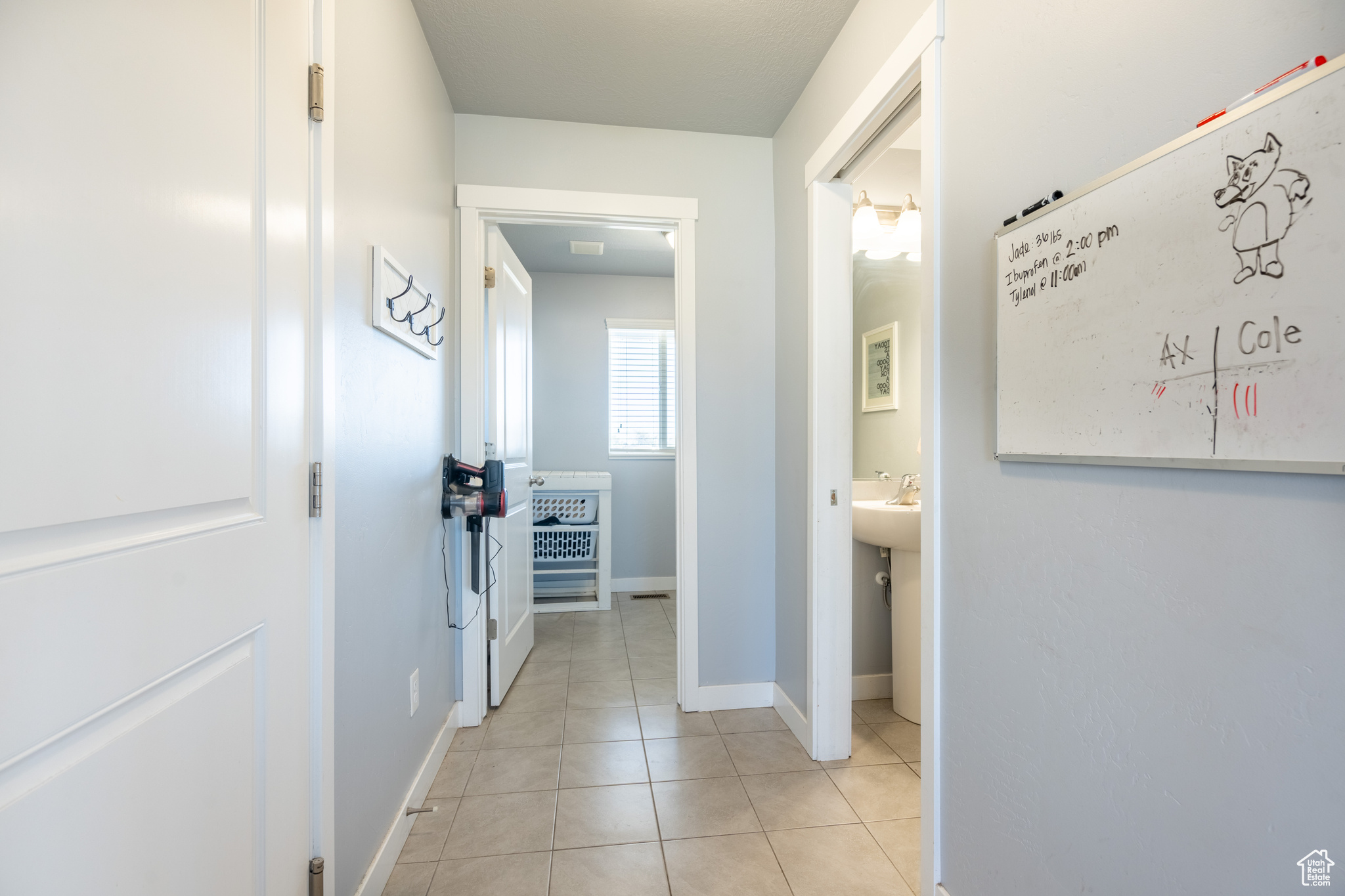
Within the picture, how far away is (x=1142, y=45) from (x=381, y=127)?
5.43 feet

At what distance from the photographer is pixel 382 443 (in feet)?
5.10

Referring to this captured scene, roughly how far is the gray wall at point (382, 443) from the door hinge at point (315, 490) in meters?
0.08

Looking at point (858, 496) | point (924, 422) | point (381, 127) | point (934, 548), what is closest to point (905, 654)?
point (858, 496)

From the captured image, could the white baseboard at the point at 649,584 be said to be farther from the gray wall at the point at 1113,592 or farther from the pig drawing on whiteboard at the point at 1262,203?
the pig drawing on whiteboard at the point at 1262,203

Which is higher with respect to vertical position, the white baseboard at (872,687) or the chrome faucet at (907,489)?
the chrome faucet at (907,489)

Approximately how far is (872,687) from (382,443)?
89.7 inches

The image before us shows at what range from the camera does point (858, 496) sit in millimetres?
2713

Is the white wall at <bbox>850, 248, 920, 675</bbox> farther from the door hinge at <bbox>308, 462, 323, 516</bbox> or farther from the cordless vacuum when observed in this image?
the door hinge at <bbox>308, 462, 323, 516</bbox>

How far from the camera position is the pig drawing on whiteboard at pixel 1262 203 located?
2.23 feet

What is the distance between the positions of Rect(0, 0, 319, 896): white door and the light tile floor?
72 cm

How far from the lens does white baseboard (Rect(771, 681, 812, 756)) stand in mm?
2178

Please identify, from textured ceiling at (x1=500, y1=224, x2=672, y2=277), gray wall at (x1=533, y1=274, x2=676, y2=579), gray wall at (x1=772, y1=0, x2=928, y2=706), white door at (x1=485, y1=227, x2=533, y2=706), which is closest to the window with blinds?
gray wall at (x1=533, y1=274, x2=676, y2=579)

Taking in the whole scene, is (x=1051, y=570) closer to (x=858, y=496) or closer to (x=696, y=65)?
(x=858, y=496)

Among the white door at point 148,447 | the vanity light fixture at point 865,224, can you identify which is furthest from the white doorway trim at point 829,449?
the white door at point 148,447
